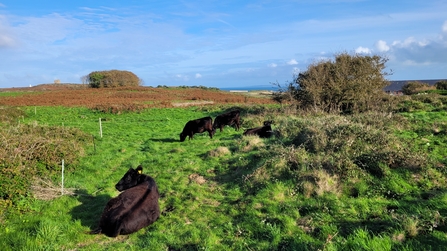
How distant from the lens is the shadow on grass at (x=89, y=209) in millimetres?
7352

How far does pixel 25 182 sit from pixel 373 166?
8859mm

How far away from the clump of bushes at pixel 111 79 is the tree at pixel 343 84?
1925 inches

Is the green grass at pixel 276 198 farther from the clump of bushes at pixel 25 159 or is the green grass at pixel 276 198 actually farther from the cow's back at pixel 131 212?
the clump of bushes at pixel 25 159

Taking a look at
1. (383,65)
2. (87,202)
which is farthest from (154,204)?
(383,65)

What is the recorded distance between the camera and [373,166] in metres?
8.52

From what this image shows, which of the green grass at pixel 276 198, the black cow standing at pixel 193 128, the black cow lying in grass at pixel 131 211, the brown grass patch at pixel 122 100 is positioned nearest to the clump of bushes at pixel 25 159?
the green grass at pixel 276 198

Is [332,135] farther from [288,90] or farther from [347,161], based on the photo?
[288,90]

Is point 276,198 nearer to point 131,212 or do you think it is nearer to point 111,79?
point 131,212

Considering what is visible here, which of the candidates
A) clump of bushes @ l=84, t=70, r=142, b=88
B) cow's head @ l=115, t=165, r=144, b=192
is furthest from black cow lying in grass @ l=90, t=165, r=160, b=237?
clump of bushes @ l=84, t=70, r=142, b=88

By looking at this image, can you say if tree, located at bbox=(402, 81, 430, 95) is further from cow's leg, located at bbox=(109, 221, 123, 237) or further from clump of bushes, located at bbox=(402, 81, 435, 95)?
cow's leg, located at bbox=(109, 221, 123, 237)

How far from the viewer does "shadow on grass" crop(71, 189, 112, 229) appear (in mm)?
7352

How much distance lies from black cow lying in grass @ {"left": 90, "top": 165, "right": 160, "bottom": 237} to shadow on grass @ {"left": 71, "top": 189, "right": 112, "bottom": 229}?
1.84 ft

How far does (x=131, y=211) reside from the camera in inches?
270

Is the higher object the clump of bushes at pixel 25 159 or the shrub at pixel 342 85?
the shrub at pixel 342 85
